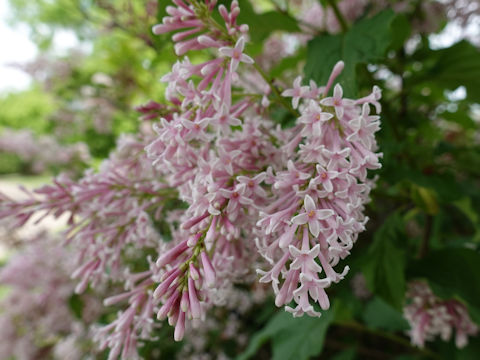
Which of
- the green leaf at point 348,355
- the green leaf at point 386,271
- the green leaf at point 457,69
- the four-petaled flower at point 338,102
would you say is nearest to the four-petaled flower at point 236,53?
the four-petaled flower at point 338,102

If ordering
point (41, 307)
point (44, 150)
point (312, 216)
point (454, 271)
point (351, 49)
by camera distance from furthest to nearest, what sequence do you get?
point (44, 150) < point (41, 307) < point (454, 271) < point (351, 49) < point (312, 216)

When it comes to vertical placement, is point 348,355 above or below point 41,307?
below

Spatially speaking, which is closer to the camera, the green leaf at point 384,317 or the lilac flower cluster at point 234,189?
the lilac flower cluster at point 234,189

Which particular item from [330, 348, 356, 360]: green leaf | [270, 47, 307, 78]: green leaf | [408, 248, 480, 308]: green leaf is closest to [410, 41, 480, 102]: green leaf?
[270, 47, 307, 78]: green leaf

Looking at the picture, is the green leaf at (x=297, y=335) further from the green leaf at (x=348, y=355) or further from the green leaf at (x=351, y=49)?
the green leaf at (x=351, y=49)

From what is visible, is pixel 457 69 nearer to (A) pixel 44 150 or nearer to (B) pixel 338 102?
(B) pixel 338 102

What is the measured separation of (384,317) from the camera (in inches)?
50.9

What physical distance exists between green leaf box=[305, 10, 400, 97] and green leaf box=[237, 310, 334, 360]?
2.46ft

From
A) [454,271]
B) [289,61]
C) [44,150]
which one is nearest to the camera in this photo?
[454,271]

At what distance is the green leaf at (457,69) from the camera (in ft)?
3.06

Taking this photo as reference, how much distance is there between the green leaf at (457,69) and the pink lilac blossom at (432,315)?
576mm

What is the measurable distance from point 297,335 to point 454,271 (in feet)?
1.68

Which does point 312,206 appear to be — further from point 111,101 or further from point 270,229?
point 111,101

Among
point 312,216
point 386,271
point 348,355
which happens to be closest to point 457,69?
point 386,271
